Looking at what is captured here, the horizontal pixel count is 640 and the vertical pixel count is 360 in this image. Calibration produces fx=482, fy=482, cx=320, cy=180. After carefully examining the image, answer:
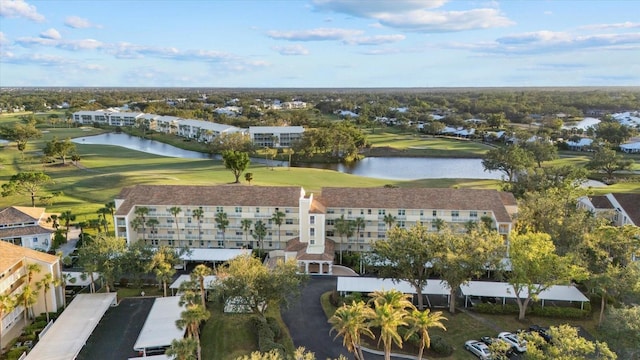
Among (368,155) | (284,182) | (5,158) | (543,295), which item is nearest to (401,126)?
(368,155)

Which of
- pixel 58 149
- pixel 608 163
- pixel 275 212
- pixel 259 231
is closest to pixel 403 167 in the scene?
pixel 608 163

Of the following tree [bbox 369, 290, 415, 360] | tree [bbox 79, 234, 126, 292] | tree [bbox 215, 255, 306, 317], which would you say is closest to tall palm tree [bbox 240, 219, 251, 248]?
tree [bbox 79, 234, 126, 292]

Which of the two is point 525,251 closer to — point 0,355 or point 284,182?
point 0,355

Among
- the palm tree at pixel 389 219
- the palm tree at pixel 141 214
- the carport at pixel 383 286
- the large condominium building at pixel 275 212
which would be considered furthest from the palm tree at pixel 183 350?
the palm tree at pixel 389 219

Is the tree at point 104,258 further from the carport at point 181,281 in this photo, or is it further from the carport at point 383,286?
the carport at point 383,286

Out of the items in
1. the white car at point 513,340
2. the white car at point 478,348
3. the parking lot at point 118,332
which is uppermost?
the white car at point 513,340

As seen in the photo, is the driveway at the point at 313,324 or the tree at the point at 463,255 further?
the tree at the point at 463,255
